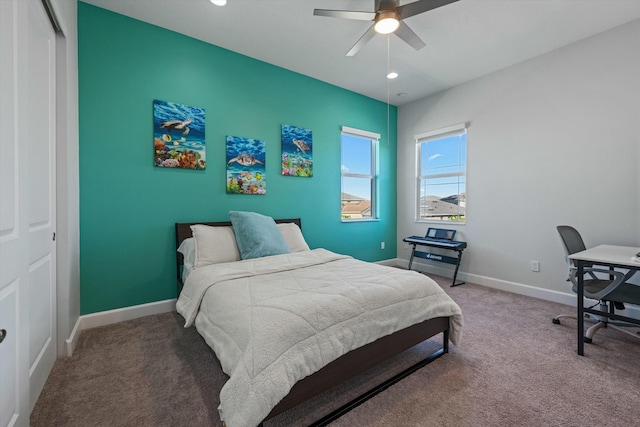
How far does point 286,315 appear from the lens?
1.32 meters

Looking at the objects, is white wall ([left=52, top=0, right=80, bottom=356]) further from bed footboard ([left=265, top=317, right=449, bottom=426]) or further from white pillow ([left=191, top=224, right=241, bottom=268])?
bed footboard ([left=265, top=317, right=449, bottom=426])

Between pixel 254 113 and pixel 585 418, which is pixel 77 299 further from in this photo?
pixel 585 418

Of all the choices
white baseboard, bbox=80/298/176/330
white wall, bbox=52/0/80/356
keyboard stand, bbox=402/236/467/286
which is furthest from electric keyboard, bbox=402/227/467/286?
white wall, bbox=52/0/80/356

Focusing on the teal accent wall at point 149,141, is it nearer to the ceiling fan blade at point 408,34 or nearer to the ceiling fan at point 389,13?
the ceiling fan at point 389,13

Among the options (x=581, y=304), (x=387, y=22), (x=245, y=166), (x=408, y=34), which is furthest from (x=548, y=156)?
(x=245, y=166)

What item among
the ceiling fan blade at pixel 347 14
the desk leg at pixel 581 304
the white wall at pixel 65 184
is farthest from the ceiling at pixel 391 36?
the desk leg at pixel 581 304

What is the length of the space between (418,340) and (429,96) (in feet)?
12.6

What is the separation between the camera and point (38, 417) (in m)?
1.38

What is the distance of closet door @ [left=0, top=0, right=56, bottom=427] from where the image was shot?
1043 mm

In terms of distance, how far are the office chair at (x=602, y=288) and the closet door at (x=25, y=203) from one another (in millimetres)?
3396

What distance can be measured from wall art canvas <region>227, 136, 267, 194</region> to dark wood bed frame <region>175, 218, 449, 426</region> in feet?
7.45

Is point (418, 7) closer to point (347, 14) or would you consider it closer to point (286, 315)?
point (347, 14)

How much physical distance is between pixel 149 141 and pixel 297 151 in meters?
1.69

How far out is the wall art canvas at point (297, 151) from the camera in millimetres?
3518
